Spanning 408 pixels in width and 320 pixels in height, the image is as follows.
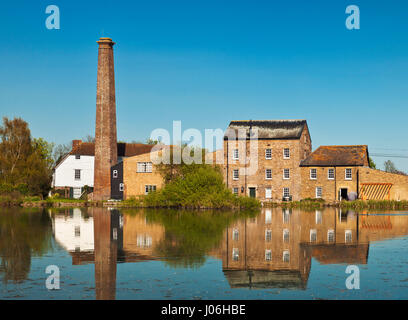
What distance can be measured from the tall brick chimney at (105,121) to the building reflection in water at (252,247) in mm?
26309

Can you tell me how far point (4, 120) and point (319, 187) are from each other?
3417cm

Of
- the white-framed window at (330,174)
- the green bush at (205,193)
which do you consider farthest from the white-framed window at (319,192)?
the green bush at (205,193)

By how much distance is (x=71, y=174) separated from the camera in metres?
58.5

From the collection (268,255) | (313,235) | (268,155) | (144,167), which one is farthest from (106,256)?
(268,155)

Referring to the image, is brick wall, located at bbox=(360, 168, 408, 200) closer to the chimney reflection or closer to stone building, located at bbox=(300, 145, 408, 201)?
stone building, located at bbox=(300, 145, 408, 201)

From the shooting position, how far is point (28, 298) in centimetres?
995

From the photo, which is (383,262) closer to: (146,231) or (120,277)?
(120,277)

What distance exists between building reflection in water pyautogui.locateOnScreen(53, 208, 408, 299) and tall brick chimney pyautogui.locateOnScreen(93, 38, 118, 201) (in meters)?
26.3

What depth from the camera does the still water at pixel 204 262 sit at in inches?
420

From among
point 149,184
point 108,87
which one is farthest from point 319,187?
A: point 108,87

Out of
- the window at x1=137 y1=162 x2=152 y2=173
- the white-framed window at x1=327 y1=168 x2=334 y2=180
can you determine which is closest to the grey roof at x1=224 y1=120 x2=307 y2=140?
the white-framed window at x1=327 y1=168 x2=334 y2=180

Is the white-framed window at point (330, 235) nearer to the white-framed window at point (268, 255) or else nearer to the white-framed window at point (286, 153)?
the white-framed window at point (268, 255)

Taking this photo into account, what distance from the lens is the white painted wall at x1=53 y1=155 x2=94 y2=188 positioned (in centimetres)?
5841

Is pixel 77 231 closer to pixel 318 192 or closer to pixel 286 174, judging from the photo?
pixel 286 174
